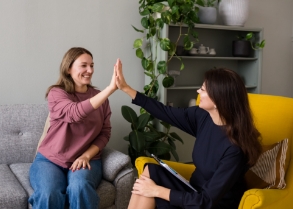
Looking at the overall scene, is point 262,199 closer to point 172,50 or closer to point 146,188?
point 146,188

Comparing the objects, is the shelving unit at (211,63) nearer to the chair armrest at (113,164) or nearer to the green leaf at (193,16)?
the green leaf at (193,16)

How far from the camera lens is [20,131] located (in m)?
2.75

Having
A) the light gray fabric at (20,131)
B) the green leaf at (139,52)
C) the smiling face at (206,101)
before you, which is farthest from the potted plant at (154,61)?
the smiling face at (206,101)

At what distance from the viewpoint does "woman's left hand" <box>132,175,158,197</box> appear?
1.80 metres

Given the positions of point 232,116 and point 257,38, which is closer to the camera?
point 232,116

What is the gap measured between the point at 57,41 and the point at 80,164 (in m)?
1.30

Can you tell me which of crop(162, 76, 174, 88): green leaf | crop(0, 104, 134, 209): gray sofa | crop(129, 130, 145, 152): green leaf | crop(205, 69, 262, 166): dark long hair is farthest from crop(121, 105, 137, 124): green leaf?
crop(205, 69, 262, 166): dark long hair

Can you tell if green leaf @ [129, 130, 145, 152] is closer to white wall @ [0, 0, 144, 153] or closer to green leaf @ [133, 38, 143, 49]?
white wall @ [0, 0, 144, 153]

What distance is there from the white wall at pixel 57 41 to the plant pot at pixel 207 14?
0.60m

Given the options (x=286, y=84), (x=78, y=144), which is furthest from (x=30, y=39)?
(x=286, y=84)

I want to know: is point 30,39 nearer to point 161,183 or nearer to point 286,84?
point 161,183

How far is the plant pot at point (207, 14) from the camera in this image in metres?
3.65

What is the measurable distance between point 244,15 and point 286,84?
50.0 inches

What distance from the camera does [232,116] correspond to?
178 cm
